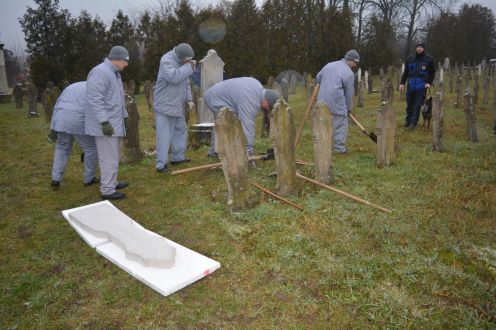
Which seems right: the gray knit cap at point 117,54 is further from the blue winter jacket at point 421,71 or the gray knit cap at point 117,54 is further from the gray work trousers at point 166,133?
the blue winter jacket at point 421,71

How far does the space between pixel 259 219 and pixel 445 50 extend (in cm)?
3137

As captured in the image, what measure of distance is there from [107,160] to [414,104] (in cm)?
729

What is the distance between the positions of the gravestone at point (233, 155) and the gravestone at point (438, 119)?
381cm

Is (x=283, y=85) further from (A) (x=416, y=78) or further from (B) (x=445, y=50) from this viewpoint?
(B) (x=445, y=50)

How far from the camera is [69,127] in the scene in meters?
5.25

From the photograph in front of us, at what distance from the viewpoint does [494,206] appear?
4344mm

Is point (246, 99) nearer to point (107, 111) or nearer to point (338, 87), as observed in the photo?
point (107, 111)

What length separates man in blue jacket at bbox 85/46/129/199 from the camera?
481 cm

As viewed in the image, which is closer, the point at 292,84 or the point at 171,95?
the point at 171,95

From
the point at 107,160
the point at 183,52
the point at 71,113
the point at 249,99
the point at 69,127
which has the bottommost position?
the point at 107,160

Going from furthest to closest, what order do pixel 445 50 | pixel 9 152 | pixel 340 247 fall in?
pixel 445 50 < pixel 9 152 < pixel 340 247

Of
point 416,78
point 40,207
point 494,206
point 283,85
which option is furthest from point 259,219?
point 283,85

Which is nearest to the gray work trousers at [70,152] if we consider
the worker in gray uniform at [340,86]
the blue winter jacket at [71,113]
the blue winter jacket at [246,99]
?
the blue winter jacket at [71,113]

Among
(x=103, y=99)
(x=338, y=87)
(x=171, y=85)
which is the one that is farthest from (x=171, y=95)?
(x=338, y=87)
